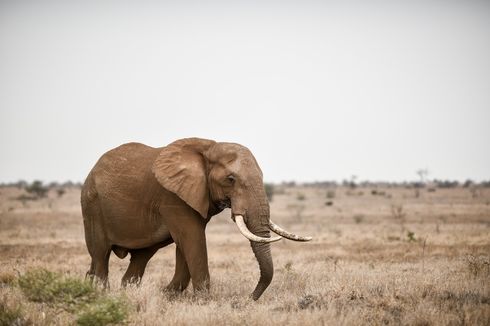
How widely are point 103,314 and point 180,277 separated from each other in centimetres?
370

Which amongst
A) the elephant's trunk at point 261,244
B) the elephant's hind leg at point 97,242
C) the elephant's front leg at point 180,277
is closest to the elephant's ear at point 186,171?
the elephant's trunk at point 261,244

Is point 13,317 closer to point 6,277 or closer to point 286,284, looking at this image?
point 6,277

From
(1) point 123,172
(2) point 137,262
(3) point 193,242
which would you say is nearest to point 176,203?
(3) point 193,242

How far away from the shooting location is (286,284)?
1206 centimetres

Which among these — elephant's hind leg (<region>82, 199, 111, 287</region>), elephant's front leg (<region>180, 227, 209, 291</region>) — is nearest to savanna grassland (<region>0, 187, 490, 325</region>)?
elephant's front leg (<region>180, 227, 209, 291</region>)

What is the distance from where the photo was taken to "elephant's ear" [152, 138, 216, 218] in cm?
1052

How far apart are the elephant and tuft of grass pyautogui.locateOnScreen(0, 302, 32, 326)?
2.94 metres

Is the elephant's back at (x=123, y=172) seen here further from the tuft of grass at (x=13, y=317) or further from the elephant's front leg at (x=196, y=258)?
the tuft of grass at (x=13, y=317)

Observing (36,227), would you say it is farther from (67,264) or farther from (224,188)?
(224,188)

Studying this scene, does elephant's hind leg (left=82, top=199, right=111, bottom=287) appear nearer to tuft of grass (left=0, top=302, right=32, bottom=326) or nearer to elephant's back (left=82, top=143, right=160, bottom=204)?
elephant's back (left=82, top=143, right=160, bottom=204)

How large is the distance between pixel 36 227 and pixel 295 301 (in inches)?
866

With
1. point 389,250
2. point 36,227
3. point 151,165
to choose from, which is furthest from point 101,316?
point 36,227

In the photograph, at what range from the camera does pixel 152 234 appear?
11.1 metres

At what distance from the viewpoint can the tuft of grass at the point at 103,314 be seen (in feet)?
24.4
